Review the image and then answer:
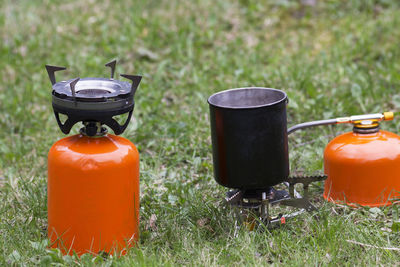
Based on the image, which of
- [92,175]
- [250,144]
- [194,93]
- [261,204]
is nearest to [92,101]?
[92,175]

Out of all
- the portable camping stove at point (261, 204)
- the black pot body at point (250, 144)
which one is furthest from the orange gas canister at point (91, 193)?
the portable camping stove at point (261, 204)

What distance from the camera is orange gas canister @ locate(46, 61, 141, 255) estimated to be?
2469 mm

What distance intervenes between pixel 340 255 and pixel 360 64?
2.65 m

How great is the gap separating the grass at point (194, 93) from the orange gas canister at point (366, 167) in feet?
0.29

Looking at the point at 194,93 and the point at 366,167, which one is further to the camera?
the point at 194,93

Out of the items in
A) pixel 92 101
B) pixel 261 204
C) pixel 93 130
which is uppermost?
pixel 92 101

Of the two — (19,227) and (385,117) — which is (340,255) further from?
(19,227)

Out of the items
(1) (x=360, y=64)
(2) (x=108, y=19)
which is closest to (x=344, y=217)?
(1) (x=360, y=64)

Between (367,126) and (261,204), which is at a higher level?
(367,126)

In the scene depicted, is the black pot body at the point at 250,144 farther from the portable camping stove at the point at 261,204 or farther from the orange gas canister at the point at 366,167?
the orange gas canister at the point at 366,167

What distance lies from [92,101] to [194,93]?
2.16m

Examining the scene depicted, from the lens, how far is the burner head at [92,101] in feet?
7.98

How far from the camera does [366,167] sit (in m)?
2.97

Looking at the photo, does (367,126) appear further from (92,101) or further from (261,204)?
(92,101)
